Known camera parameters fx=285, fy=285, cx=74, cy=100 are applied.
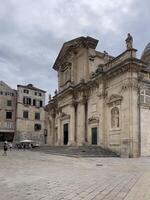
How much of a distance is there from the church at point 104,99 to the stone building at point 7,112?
2283 cm

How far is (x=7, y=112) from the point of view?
223 feet

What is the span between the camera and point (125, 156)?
27.5 meters

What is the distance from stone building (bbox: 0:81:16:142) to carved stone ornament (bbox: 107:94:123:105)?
4073cm

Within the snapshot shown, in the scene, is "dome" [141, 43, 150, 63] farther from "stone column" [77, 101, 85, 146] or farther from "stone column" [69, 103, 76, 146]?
"stone column" [69, 103, 76, 146]

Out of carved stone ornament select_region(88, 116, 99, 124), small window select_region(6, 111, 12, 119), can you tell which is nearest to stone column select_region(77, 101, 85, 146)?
carved stone ornament select_region(88, 116, 99, 124)

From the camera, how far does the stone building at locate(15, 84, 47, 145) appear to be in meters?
68.2

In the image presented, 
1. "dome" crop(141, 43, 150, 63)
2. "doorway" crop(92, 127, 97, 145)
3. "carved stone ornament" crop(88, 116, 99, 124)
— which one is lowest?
"doorway" crop(92, 127, 97, 145)

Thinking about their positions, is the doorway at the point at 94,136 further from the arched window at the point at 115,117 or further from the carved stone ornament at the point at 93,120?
Result: the arched window at the point at 115,117

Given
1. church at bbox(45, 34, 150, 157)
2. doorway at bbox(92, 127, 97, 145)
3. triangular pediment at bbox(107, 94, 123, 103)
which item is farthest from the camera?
doorway at bbox(92, 127, 97, 145)

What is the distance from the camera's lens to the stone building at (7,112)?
67194mm

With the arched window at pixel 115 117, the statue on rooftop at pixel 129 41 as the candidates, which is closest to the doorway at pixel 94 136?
the arched window at pixel 115 117

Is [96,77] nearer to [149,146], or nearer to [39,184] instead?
[149,146]

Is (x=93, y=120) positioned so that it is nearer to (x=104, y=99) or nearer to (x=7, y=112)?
(x=104, y=99)

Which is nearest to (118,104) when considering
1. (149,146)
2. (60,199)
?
(149,146)
